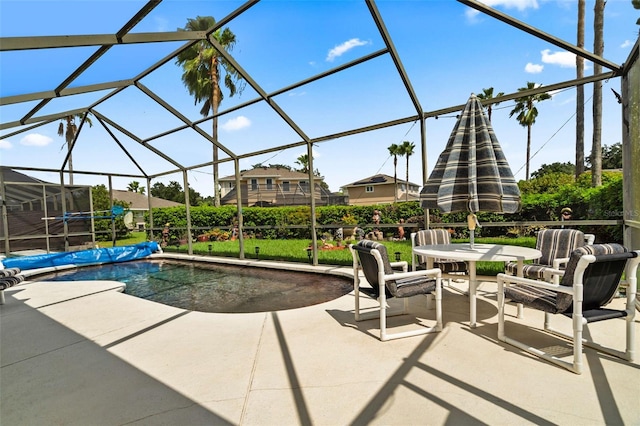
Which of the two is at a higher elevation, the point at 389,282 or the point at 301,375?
the point at 389,282

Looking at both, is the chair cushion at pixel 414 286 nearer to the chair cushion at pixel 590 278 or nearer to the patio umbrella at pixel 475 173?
the patio umbrella at pixel 475 173

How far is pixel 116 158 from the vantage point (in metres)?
10.0

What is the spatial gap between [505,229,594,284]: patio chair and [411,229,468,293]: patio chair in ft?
1.75

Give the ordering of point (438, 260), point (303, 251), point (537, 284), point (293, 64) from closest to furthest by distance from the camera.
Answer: point (537, 284) < point (438, 260) < point (293, 64) < point (303, 251)

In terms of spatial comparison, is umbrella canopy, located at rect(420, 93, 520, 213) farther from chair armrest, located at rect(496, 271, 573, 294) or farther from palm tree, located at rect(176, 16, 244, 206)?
palm tree, located at rect(176, 16, 244, 206)

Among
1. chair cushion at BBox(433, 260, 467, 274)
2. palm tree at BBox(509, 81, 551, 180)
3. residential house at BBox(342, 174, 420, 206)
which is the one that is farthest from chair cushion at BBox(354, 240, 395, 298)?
residential house at BBox(342, 174, 420, 206)

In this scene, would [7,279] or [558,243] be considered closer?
[558,243]

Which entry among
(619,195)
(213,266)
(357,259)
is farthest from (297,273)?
(619,195)

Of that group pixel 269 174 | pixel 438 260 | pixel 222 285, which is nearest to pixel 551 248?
pixel 438 260

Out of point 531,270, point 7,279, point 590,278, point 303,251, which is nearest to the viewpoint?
point 590,278

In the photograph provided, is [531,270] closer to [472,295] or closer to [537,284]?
[472,295]

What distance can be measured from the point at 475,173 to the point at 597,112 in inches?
318

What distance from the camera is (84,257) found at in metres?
9.34

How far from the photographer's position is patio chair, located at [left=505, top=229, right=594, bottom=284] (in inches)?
139
